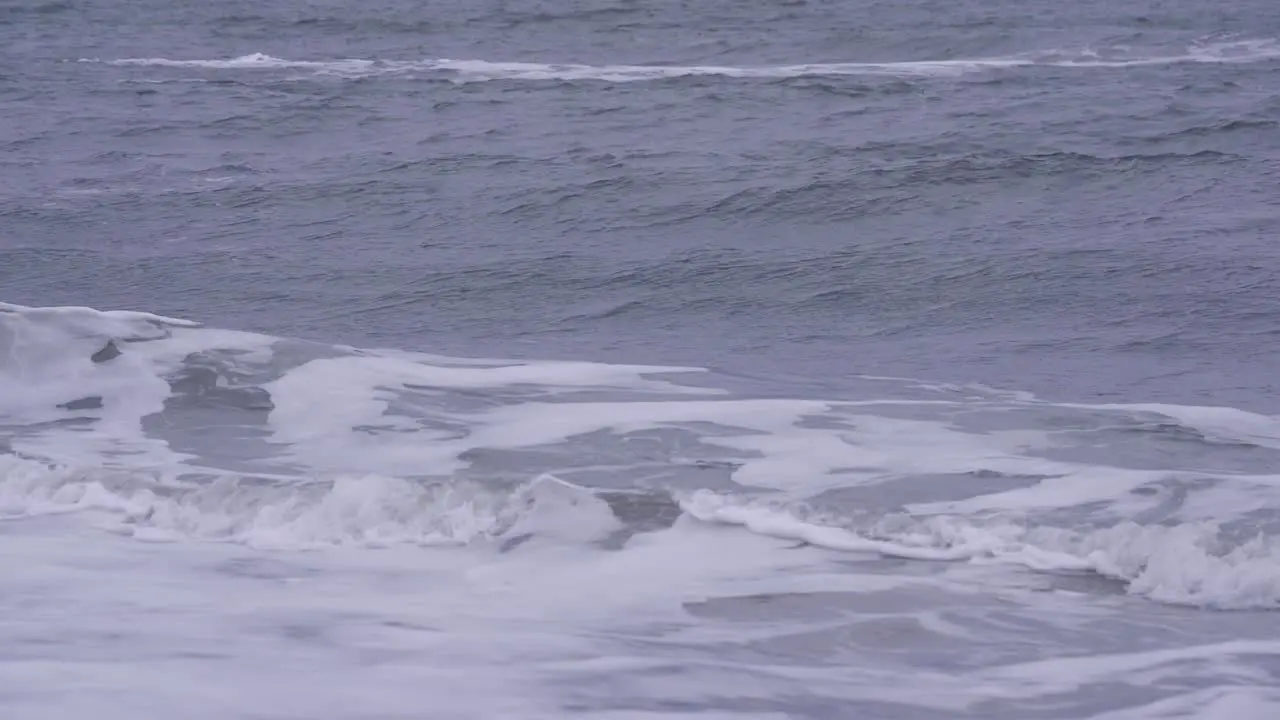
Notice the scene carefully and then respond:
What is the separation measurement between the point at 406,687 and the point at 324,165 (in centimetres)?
791

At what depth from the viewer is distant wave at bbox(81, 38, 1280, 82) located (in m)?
15.2

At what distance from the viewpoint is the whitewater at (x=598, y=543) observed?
3.91 meters

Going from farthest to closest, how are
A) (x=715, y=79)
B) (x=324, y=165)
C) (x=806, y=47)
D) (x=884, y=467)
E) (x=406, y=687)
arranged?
(x=806, y=47) < (x=715, y=79) < (x=324, y=165) < (x=884, y=467) < (x=406, y=687)

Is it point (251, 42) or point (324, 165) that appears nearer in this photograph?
point (324, 165)

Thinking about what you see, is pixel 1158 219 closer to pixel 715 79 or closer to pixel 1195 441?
pixel 1195 441

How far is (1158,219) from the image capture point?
9.12 metres

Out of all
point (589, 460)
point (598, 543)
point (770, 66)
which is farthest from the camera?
point (770, 66)

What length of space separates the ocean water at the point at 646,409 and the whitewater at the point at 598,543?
0.06 feet

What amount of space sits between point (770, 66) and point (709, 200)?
19.8ft

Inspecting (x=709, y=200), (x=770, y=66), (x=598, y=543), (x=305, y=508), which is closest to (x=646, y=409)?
(x=598, y=543)

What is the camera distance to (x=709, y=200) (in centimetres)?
1008

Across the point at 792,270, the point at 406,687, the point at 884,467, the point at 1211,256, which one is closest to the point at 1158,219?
the point at 1211,256

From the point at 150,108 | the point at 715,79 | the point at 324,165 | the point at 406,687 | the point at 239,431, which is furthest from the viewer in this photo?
the point at 715,79

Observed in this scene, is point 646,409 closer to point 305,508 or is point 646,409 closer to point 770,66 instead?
point 305,508
